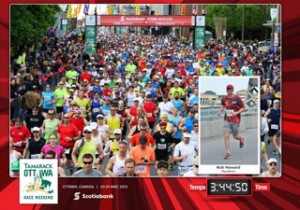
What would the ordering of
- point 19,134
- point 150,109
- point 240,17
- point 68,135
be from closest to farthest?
point 19,134 → point 68,135 → point 150,109 → point 240,17

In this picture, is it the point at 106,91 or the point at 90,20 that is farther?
the point at 106,91

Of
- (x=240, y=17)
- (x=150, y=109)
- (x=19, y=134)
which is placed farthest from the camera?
(x=240, y=17)

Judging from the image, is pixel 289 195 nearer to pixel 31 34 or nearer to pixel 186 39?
pixel 186 39

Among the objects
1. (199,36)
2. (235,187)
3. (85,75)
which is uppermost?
(199,36)

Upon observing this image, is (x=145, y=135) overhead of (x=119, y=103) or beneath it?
beneath

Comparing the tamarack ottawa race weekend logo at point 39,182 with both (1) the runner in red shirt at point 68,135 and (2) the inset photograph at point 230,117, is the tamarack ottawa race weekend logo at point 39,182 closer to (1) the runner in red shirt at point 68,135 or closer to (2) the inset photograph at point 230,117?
(1) the runner in red shirt at point 68,135

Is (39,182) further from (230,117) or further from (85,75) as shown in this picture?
(230,117)

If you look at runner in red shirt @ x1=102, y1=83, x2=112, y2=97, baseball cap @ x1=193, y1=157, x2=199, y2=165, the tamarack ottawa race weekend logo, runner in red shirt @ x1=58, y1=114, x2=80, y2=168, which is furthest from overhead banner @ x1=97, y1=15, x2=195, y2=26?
the tamarack ottawa race weekend logo

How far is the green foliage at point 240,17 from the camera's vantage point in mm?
9250

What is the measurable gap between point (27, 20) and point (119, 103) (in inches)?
35.2

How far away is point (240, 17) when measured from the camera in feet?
31.7

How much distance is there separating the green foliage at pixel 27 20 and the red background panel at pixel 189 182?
0.20ft

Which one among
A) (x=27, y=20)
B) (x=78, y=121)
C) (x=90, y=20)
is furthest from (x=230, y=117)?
(x=27, y=20)

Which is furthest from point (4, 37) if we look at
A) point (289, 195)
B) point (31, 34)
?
point (289, 195)
